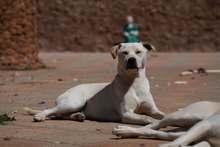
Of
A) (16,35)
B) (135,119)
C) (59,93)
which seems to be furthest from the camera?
(16,35)

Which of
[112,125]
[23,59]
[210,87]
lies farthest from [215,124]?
[23,59]

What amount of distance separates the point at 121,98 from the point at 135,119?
395mm

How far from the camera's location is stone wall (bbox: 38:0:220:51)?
1433 inches

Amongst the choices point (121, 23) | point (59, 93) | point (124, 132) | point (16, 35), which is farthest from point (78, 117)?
point (121, 23)

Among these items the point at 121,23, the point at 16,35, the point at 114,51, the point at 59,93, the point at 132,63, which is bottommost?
the point at 59,93

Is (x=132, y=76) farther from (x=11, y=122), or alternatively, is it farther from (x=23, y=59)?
(x=23, y=59)

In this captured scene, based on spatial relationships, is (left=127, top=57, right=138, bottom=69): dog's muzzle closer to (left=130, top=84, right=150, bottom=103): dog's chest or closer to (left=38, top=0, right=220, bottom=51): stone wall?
(left=130, top=84, right=150, bottom=103): dog's chest

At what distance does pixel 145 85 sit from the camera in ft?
28.9

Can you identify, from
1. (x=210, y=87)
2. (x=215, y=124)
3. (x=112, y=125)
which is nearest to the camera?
(x=215, y=124)

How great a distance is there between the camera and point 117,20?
Answer: 121 feet

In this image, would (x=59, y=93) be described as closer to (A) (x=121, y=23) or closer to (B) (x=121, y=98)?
(B) (x=121, y=98)

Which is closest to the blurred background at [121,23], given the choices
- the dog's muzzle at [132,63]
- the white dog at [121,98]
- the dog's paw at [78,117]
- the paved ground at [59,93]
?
the paved ground at [59,93]

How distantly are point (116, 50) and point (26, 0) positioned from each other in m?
10.8

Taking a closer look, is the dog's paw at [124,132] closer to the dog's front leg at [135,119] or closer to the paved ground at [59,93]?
the paved ground at [59,93]
